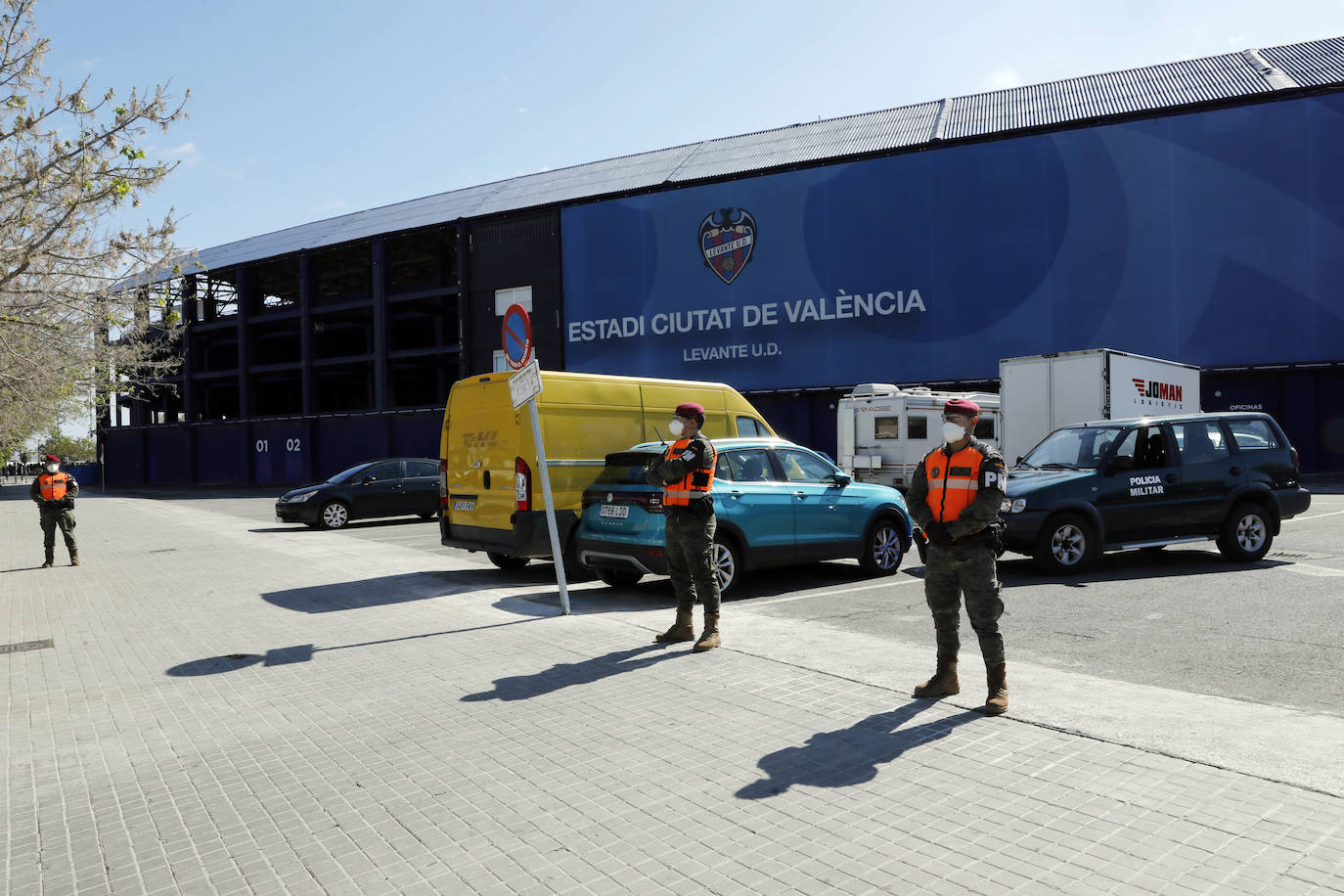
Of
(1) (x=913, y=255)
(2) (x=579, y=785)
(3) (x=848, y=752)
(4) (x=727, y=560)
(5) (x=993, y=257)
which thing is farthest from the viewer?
(1) (x=913, y=255)

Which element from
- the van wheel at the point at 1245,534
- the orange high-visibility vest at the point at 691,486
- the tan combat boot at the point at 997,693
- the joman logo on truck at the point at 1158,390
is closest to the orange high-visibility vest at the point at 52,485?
the orange high-visibility vest at the point at 691,486

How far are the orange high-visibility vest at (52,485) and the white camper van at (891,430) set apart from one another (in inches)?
578

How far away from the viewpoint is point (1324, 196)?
28.3m

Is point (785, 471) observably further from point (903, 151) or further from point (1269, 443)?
point (903, 151)

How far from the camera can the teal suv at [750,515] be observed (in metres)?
9.02

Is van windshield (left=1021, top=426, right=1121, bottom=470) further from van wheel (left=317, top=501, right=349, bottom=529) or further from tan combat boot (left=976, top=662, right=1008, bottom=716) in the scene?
van wheel (left=317, top=501, right=349, bottom=529)

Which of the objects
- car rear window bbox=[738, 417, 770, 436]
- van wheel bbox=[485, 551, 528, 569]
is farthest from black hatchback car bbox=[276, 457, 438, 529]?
car rear window bbox=[738, 417, 770, 436]

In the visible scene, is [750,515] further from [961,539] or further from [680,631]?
[961,539]

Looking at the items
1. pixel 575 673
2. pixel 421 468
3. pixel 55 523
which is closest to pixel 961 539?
pixel 575 673

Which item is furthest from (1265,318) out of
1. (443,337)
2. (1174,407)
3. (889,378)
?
(443,337)

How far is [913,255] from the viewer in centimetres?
3278

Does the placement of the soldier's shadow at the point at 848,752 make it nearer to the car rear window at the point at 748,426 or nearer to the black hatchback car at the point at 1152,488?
the black hatchback car at the point at 1152,488

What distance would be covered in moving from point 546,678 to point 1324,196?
31.7m

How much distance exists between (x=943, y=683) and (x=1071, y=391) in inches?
460
